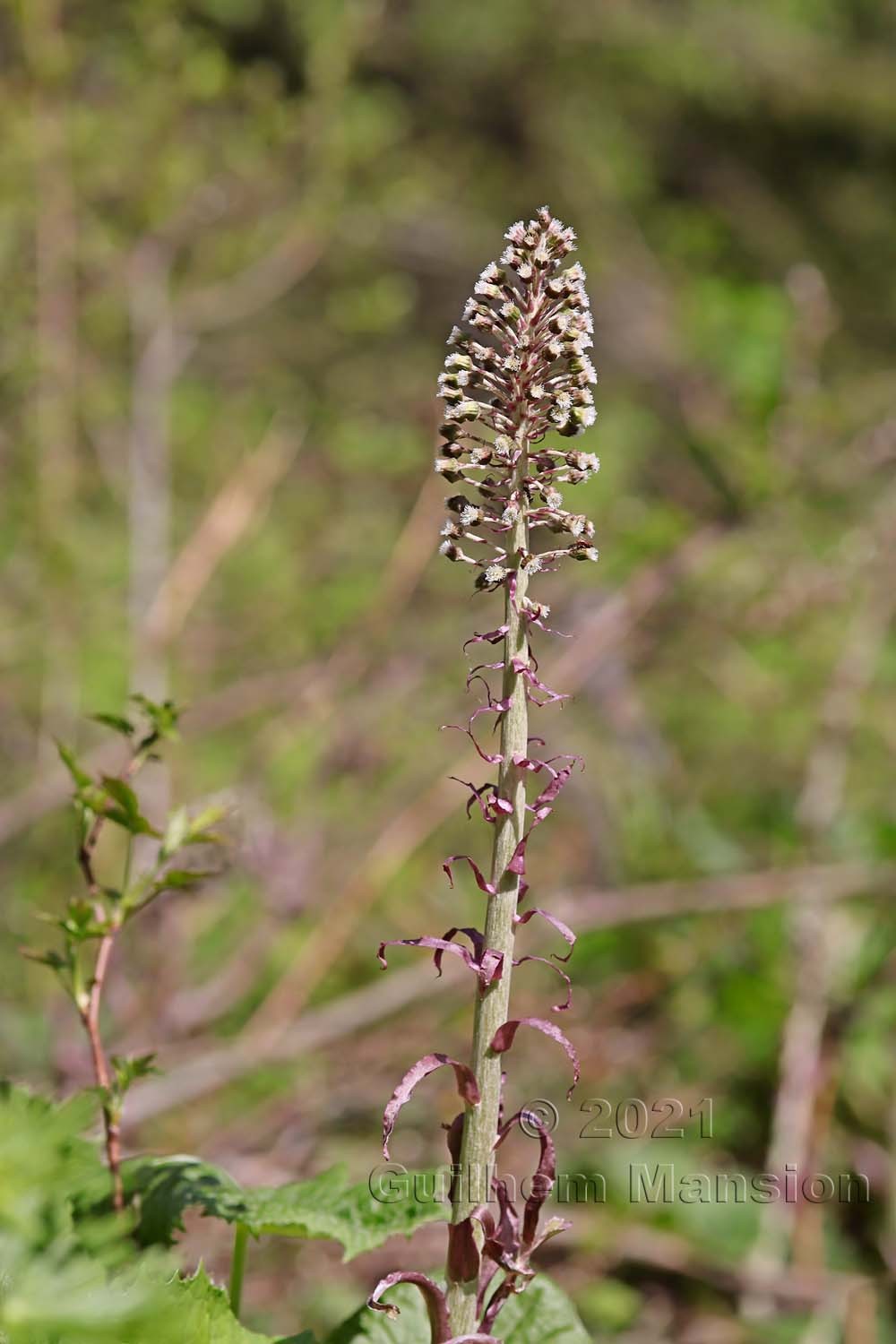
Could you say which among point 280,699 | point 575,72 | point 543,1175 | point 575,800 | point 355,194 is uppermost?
point 575,72

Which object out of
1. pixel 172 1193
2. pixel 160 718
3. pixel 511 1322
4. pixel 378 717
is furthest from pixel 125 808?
pixel 378 717

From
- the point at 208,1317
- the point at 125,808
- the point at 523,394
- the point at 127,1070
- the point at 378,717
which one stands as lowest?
the point at 208,1317

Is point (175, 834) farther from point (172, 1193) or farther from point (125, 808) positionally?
point (172, 1193)

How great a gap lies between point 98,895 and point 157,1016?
1.69 metres

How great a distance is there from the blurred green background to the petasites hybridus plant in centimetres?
95

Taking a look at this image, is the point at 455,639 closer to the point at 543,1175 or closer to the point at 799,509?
the point at 799,509

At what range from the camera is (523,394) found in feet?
A: 3.14

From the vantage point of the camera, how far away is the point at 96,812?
1.06m

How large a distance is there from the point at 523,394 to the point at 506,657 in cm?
21

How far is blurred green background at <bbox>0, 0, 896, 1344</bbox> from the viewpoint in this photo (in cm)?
253

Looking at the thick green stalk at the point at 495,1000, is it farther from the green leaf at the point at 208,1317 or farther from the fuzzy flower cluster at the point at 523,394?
the green leaf at the point at 208,1317

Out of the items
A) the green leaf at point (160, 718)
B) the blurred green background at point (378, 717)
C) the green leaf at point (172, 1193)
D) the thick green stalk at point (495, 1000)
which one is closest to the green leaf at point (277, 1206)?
the green leaf at point (172, 1193)

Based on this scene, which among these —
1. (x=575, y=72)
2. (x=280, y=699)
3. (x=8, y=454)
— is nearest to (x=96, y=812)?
(x=280, y=699)

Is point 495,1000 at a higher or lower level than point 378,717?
lower
